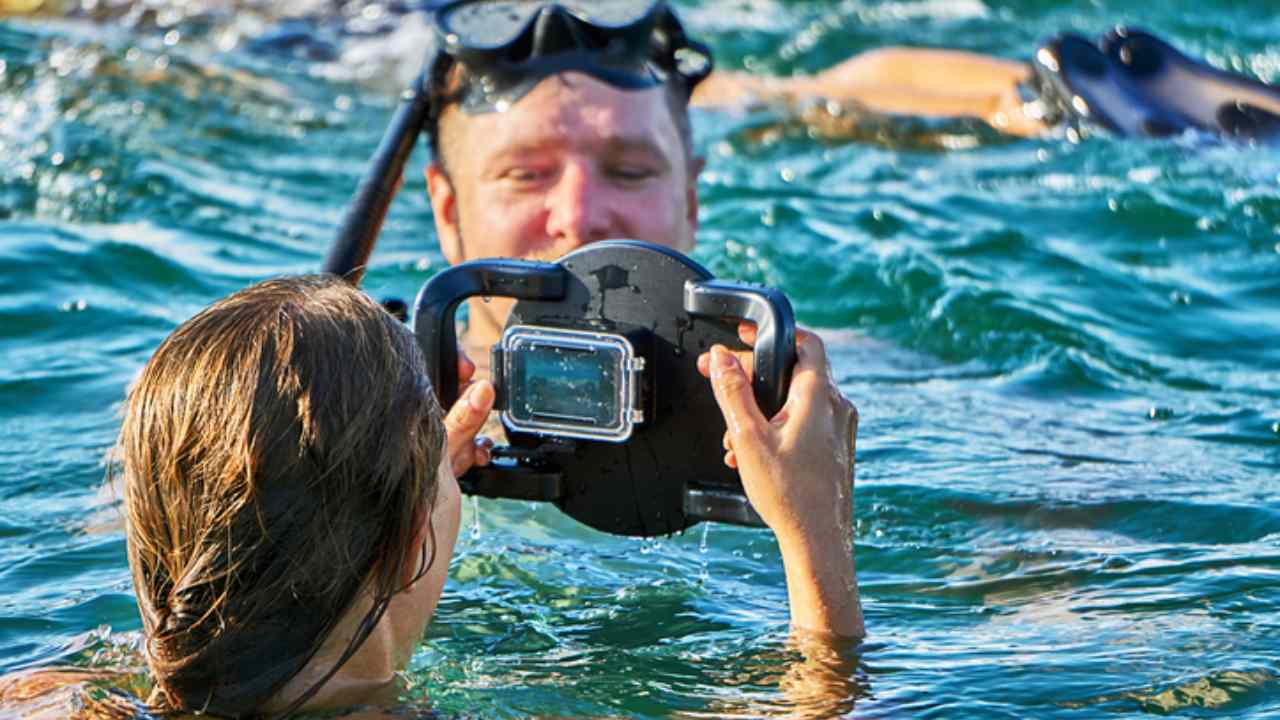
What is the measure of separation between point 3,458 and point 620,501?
187cm

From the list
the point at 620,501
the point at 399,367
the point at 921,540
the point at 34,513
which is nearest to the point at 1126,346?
the point at 921,540

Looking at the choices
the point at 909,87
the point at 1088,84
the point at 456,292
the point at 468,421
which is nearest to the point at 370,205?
the point at 456,292

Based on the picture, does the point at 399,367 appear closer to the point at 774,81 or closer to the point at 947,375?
the point at 947,375

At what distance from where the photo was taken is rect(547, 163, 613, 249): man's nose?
4.11 metres

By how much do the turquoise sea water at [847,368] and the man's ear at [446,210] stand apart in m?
0.94

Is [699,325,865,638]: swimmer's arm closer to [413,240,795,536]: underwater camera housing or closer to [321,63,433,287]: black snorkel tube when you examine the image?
[413,240,795,536]: underwater camera housing

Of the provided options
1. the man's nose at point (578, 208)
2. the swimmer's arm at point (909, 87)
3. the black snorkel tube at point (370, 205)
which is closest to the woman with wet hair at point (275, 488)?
the black snorkel tube at point (370, 205)

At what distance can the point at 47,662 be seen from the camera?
10.1 feet

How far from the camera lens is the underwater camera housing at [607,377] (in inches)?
114

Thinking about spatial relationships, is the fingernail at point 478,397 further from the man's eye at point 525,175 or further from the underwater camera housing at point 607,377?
the man's eye at point 525,175

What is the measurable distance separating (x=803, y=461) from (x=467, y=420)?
57 cm

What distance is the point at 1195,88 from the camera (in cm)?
741

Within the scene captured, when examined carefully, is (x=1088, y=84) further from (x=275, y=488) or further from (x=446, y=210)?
(x=275, y=488)

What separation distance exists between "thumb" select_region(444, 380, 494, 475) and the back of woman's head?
506mm
